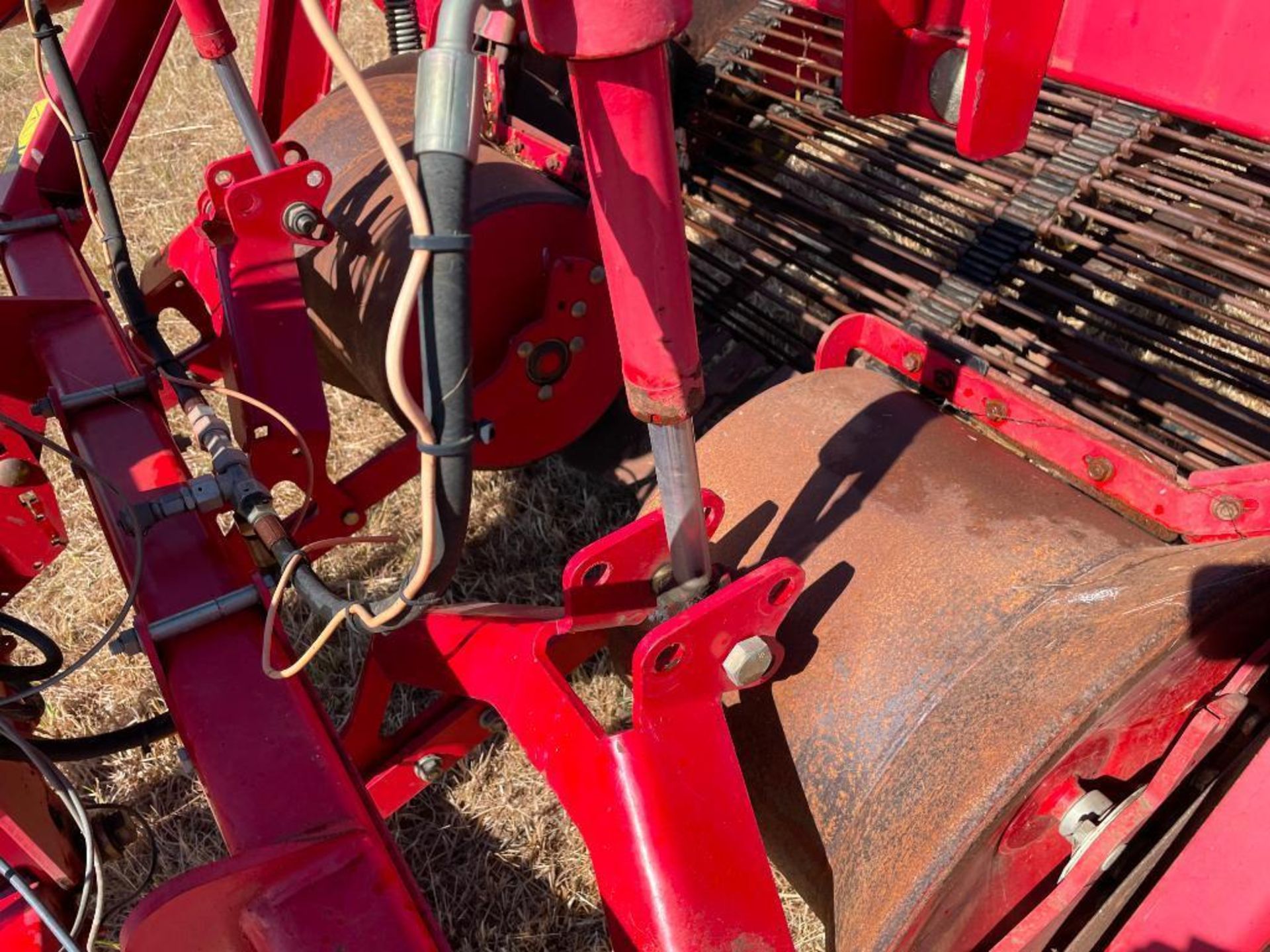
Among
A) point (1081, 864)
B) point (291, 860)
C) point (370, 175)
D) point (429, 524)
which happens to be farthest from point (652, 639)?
point (370, 175)

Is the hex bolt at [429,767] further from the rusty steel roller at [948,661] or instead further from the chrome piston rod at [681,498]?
the chrome piston rod at [681,498]

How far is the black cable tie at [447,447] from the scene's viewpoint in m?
1.08

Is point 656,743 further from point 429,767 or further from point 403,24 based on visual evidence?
point 403,24

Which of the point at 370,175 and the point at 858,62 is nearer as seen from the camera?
the point at 858,62

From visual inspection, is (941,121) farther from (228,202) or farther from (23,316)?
(23,316)

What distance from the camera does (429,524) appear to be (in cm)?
113

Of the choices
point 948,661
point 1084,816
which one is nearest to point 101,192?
point 948,661

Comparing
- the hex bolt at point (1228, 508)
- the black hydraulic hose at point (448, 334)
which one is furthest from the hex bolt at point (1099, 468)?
the black hydraulic hose at point (448, 334)

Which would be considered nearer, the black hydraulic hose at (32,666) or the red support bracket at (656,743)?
the red support bracket at (656,743)

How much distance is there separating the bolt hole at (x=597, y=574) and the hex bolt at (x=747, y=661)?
7.7 inches

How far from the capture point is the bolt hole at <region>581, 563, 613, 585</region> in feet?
4.85

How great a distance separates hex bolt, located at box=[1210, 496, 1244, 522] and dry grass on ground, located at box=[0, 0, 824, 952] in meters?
1.10

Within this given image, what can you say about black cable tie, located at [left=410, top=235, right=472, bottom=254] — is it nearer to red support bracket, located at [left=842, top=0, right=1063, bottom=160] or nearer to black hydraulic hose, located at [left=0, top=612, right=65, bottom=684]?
red support bracket, located at [left=842, top=0, right=1063, bottom=160]

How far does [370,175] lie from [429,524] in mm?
1422
